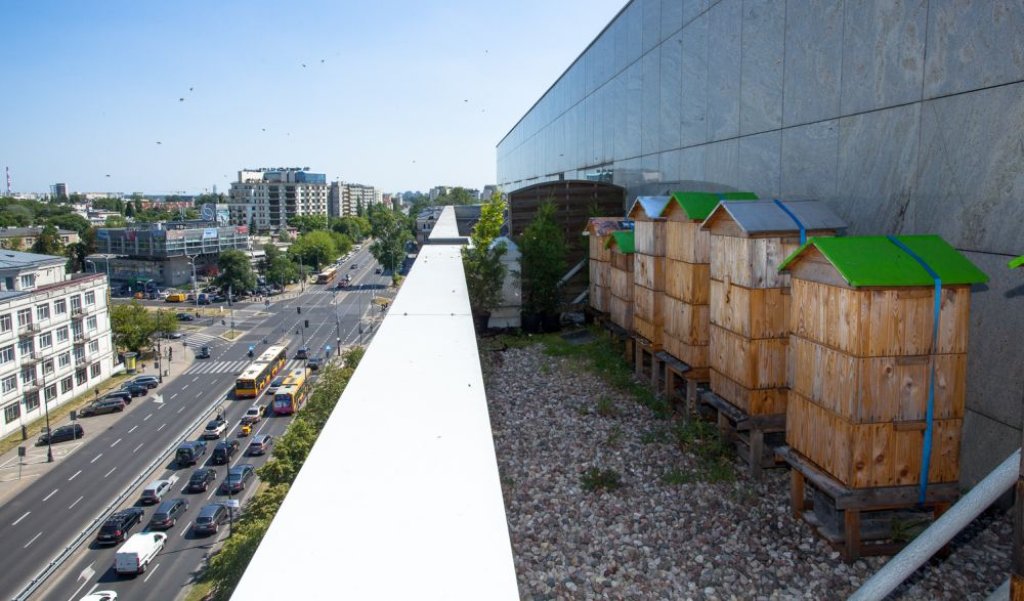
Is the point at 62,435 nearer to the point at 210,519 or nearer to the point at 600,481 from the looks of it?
the point at 210,519

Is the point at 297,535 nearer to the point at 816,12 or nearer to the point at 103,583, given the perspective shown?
the point at 816,12

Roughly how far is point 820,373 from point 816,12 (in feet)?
16.0

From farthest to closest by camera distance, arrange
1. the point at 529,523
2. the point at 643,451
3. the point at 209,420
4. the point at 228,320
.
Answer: the point at 228,320 → the point at 209,420 → the point at 643,451 → the point at 529,523

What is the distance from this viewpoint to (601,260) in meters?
12.7

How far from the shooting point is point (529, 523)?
5.95 metres

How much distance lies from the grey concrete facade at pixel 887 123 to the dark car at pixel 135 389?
34.4m

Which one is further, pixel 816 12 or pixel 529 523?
pixel 816 12

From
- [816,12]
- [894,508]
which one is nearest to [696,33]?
[816,12]

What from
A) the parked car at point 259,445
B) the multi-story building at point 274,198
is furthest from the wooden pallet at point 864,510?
the multi-story building at point 274,198

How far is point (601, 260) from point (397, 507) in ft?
36.0

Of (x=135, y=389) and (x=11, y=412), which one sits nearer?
(x=11, y=412)

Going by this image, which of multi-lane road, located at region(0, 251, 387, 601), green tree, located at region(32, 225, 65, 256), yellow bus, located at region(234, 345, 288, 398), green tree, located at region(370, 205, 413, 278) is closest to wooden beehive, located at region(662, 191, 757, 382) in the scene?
multi-lane road, located at region(0, 251, 387, 601)

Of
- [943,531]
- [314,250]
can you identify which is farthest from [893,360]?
[314,250]

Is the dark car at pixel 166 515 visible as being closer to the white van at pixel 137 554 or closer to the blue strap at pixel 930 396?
the white van at pixel 137 554
